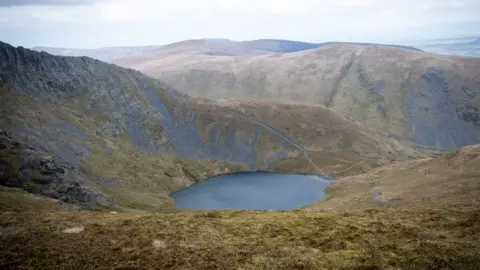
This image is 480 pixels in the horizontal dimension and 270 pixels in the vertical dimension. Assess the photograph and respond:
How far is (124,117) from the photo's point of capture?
159m

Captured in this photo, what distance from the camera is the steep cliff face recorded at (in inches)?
3816

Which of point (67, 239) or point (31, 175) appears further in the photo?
point (31, 175)

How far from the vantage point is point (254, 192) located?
416 ft

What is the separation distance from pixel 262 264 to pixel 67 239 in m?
17.8

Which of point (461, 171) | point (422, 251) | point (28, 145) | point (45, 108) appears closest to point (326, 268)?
point (422, 251)

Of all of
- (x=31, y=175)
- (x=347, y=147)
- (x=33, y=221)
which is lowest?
(x=347, y=147)

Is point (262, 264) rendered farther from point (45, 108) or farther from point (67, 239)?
point (45, 108)

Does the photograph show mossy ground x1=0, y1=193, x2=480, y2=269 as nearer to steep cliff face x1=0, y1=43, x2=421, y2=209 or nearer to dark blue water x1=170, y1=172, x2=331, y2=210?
steep cliff face x1=0, y1=43, x2=421, y2=209

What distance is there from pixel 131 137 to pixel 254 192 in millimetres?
60919

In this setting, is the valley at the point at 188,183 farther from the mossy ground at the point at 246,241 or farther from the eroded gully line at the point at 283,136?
the eroded gully line at the point at 283,136

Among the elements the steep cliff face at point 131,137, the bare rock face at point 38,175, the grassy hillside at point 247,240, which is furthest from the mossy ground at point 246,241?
Result: the steep cliff face at point 131,137

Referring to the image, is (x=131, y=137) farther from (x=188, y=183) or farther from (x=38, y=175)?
(x=38, y=175)

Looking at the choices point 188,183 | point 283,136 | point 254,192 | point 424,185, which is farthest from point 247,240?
point 283,136

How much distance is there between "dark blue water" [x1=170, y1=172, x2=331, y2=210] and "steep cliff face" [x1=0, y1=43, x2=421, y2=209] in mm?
6526
